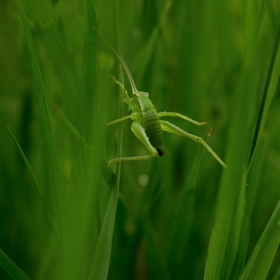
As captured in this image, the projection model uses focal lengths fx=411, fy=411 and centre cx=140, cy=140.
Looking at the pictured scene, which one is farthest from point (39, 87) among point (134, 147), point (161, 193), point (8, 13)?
point (8, 13)

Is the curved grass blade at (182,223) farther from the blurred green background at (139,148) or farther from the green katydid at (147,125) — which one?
the green katydid at (147,125)

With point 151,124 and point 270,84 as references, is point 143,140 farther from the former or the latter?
point 270,84

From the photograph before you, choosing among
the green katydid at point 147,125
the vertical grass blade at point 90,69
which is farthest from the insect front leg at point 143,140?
the vertical grass blade at point 90,69

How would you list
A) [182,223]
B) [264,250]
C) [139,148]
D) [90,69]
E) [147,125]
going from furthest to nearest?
1. [139,148]
2. [147,125]
3. [182,223]
4. [90,69]
5. [264,250]

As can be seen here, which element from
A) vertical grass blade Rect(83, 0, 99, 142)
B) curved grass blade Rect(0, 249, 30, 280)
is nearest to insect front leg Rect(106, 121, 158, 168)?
vertical grass blade Rect(83, 0, 99, 142)

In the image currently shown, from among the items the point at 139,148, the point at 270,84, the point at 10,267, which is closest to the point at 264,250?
the point at 270,84

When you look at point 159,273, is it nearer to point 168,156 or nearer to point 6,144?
point 168,156

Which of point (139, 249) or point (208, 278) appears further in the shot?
point (139, 249)

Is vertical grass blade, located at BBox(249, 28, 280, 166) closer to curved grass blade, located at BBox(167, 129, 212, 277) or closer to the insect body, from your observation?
curved grass blade, located at BBox(167, 129, 212, 277)
